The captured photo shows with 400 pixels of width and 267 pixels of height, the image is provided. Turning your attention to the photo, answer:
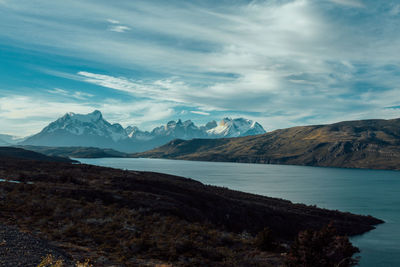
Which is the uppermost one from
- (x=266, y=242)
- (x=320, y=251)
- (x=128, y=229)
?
(x=320, y=251)

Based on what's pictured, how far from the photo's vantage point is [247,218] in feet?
180

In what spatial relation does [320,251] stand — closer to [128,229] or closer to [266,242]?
[266,242]

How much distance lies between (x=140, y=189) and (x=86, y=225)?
30050mm

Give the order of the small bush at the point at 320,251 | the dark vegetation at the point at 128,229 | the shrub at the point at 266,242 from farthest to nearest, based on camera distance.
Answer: the shrub at the point at 266,242
the dark vegetation at the point at 128,229
the small bush at the point at 320,251

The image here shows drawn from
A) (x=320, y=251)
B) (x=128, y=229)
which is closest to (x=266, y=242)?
(x=320, y=251)

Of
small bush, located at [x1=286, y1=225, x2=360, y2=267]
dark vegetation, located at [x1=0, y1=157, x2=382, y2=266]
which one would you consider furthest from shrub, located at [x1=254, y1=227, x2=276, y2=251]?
small bush, located at [x1=286, y1=225, x2=360, y2=267]

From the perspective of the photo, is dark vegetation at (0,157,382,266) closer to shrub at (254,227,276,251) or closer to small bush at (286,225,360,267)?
shrub at (254,227,276,251)

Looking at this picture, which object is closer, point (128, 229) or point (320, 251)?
point (320, 251)

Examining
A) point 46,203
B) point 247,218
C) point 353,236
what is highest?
point 46,203

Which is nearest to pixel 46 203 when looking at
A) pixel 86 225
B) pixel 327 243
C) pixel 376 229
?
pixel 86 225

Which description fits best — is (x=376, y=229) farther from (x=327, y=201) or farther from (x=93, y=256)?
(x=93, y=256)

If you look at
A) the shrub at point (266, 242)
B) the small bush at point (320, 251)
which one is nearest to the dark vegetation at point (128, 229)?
the shrub at point (266, 242)

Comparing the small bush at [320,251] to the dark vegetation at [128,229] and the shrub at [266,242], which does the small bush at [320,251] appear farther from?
the shrub at [266,242]

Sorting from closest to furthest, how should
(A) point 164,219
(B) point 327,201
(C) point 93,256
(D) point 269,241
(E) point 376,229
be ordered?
1. (C) point 93,256
2. (D) point 269,241
3. (A) point 164,219
4. (E) point 376,229
5. (B) point 327,201
